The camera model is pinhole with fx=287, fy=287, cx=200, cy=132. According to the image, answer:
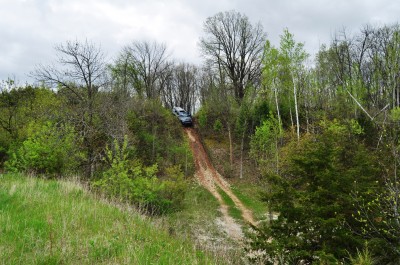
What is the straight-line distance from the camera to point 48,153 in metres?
13.6

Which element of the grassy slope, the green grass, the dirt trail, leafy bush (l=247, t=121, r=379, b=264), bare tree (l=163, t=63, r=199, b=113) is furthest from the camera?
bare tree (l=163, t=63, r=199, b=113)

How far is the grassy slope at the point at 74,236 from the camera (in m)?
3.90

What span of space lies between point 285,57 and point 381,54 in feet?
34.2

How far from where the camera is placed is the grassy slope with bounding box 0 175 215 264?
390 cm

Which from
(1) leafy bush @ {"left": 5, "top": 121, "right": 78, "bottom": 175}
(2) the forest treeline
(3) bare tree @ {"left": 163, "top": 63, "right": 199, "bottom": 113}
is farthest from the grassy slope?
(3) bare tree @ {"left": 163, "top": 63, "right": 199, "bottom": 113}

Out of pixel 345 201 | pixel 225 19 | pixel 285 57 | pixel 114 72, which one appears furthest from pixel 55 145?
pixel 225 19

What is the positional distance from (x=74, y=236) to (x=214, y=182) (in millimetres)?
20931

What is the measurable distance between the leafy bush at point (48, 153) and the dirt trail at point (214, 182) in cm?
923

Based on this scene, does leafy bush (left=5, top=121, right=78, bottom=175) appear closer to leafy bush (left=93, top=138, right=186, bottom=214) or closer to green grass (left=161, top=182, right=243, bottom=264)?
leafy bush (left=93, top=138, right=186, bottom=214)

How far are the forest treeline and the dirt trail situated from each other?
139 centimetres

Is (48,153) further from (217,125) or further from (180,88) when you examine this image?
(180,88)

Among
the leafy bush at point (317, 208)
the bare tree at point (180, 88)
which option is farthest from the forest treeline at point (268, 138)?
the bare tree at point (180, 88)

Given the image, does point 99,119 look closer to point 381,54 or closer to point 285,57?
point 285,57

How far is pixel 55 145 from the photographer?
1367 cm
